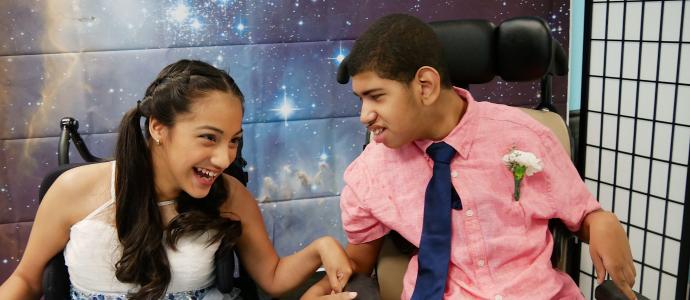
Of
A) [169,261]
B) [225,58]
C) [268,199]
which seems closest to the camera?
[169,261]

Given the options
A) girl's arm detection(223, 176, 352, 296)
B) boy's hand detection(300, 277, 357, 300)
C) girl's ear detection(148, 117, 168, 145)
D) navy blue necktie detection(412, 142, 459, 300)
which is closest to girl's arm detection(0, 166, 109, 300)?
girl's ear detection(148, 117, 168, 145)

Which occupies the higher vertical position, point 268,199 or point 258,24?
point 258,24

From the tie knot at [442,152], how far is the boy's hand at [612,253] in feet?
1.34

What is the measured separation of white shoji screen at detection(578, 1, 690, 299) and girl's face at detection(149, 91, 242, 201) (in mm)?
1520

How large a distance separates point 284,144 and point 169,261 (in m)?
1.32

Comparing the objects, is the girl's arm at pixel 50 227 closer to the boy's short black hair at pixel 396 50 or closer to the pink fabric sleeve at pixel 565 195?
the boy's short black hair at pixel 396 50

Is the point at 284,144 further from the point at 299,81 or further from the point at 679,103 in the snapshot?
the point at 679,103

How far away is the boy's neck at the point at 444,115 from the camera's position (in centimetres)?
173

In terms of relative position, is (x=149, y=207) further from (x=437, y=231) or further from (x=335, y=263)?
(x=437, y=231)

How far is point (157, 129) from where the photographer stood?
1.73m

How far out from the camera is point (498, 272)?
1733mm

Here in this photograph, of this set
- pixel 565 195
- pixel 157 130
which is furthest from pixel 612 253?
pixel 157 130

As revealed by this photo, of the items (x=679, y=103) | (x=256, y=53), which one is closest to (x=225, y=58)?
(x=256, y=53)

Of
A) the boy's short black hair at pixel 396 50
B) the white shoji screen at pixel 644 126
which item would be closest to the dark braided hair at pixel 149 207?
the boy's short black hair at pixel 396 50
